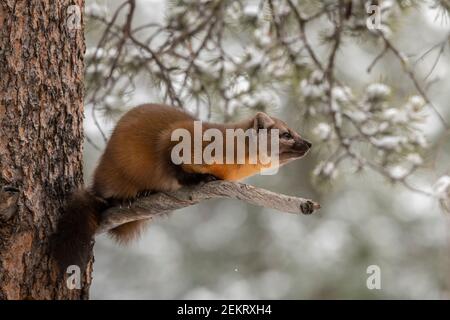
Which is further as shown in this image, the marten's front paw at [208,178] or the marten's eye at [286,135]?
the marten's eye at [286,135]

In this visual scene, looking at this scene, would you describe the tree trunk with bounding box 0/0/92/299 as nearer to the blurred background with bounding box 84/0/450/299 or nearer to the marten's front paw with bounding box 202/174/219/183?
the marten's front paw with bounding box 202/174/219/183

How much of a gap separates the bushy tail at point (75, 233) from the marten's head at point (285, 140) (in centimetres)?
101

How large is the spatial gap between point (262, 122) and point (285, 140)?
16 centimetres

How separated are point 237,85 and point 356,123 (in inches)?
34.9

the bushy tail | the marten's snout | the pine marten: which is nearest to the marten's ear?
the pine marten

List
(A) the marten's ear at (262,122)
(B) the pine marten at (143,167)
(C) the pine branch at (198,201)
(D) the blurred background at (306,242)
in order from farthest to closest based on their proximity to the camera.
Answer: (D) the blurred background at (306,242)
(A) the marten's ear at (262,122)
(B) the pine marten at (143,167)
(C) the pine branch at (198,201)

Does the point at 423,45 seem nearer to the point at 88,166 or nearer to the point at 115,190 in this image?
the point at 88,166

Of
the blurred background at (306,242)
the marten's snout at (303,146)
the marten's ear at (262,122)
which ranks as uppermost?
the blurred background at (306,242)

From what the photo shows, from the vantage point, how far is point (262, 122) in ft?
12.5

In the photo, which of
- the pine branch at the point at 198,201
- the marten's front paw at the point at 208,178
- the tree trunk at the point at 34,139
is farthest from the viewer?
the marten's front paw at the point at 208,178

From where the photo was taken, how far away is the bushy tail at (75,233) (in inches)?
124

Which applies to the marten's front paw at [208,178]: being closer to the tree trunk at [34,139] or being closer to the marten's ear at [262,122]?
the marten's ear at [262,122]

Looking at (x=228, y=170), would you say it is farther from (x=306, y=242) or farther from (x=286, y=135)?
(x=306, y=242)

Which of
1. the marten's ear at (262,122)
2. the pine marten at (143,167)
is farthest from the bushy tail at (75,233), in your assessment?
A: the marten's ear at (262,122)
